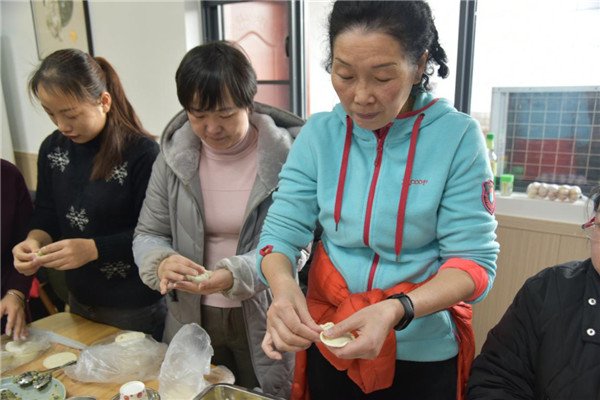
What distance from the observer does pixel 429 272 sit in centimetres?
96

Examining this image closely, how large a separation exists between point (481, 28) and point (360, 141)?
161 cm

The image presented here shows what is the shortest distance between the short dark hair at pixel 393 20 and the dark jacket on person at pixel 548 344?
2.09 feet

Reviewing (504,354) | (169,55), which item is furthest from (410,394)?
(169,55)

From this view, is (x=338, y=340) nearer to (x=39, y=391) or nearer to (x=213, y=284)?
(x=213, y=284)

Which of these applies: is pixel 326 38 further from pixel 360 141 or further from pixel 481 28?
pixel 481 28

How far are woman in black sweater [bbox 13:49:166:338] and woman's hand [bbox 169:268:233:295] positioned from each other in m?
0.41

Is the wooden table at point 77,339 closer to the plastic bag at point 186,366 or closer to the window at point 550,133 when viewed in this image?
the plastic bag at point 186,366

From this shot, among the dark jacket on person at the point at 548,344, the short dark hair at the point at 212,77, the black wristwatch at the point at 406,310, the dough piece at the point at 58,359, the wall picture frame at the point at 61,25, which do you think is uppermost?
the wall picture frame at the point at 61,25

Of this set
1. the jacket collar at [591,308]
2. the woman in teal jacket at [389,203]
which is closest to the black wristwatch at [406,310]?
the woman in teal jacket at [389,203]

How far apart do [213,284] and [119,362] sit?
12.9 inches

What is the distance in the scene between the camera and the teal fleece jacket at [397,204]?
90cm

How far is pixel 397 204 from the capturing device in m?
0.92

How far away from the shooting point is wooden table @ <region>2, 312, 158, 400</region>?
1.12 m

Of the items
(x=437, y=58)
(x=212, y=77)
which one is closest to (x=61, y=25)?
(x=212, y=77)
